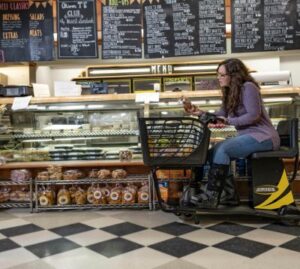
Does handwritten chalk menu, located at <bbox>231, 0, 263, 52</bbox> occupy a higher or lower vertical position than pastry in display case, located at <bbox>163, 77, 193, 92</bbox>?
higher

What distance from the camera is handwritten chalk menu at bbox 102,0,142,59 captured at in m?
Result: 4.21

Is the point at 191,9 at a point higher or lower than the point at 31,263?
higher

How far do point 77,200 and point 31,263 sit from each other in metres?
1.08

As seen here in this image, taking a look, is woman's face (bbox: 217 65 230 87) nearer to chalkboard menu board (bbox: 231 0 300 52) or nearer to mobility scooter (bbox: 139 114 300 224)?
mobility scooter (bbox: 139 114 300 224)

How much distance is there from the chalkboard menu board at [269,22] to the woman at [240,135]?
181 cm

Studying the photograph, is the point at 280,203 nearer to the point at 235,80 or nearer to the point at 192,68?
the point at 235,80

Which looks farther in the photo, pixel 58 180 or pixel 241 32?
pixel 241 32

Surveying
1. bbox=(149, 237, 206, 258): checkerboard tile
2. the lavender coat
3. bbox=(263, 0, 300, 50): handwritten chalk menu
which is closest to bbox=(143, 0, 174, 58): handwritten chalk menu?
bbox=(263, 0, 300, 50): handwritten chalk menu

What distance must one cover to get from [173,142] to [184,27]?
2195 millimetres

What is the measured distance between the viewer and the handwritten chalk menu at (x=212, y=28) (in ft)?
13.6

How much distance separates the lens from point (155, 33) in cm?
420

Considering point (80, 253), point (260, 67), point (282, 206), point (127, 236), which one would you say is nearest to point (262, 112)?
point (282, 206)

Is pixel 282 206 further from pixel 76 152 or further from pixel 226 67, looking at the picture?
pixel 76 152

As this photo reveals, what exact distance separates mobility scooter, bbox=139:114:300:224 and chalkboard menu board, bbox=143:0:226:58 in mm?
1946
